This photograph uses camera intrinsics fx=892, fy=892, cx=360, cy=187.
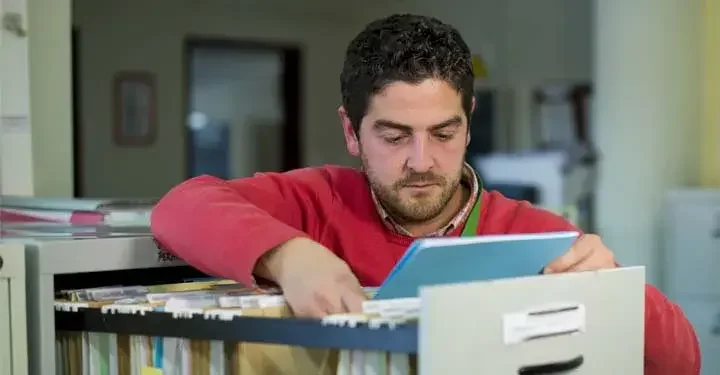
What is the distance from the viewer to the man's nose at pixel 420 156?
0.89m

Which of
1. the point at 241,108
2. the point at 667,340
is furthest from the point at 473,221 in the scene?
the point at 241,108

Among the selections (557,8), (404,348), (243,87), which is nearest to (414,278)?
(404,348)

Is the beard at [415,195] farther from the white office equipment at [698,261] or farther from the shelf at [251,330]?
the white office equipment at [698,261]

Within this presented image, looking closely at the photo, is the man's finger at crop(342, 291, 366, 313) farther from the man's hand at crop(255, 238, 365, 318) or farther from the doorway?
the doorway

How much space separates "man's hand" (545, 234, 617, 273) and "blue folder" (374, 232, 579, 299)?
23mm

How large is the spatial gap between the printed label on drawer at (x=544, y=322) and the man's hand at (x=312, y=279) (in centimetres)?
13

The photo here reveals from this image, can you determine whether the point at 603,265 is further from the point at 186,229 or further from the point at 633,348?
the point at 186,229

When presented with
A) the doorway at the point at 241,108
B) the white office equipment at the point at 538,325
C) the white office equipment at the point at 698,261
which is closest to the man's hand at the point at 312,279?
the white office equipment at the point at 538,325

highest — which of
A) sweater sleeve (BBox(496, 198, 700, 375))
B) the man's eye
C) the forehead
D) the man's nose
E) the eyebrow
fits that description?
the forehead

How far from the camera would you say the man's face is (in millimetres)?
893

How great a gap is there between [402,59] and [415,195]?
0.14 metres

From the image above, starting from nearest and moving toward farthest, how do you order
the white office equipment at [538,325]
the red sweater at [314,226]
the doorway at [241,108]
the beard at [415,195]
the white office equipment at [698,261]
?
the white office equipment at [538,325] → the red sweater at [314,226] → the beard at [415,195] → the white office equipment at [698,261] → the doorway at [241,108]

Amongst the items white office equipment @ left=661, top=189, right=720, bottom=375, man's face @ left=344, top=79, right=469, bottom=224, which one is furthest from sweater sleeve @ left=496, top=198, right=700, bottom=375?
white office equipment @ left=661, top=189, right=720, bottom=375

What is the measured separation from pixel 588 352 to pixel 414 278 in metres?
0.15
